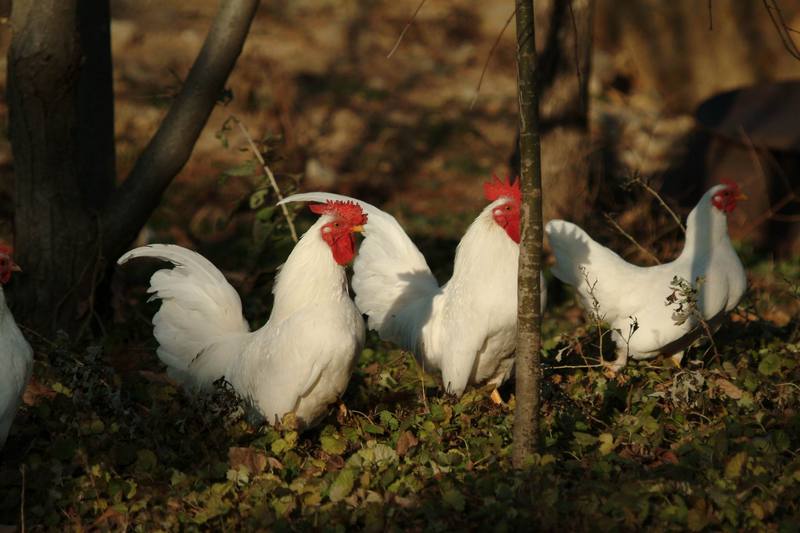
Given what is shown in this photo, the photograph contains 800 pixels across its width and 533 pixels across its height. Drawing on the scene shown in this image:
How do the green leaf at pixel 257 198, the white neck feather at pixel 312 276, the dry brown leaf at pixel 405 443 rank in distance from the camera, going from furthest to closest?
the green leaf at pixel 257 198, the white neck feather at pixel 312 276, the dry brown leaf at pixel 405 443

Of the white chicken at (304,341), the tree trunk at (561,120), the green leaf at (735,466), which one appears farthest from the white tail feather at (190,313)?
the tree trunk at (561,120)

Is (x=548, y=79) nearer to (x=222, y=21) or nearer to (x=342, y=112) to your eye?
(x=222, y=21)

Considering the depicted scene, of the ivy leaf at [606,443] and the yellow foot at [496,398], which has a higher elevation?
the ivy leaf at [606,443]

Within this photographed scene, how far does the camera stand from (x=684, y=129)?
13.1 m

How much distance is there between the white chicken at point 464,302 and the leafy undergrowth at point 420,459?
213 millimetres

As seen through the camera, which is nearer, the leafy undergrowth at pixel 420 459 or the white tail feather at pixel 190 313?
the leafy undergrowth at pixel 420 459

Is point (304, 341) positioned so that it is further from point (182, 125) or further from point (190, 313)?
point (182, 125)

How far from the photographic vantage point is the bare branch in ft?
20.7

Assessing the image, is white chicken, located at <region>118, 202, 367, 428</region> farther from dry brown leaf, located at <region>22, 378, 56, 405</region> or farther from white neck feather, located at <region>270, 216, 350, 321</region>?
dry brown leaf, located at <region>22, 378, 56, 405</region>

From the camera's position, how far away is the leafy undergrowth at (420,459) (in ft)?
12.7

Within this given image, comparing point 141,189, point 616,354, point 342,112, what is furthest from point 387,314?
point 342,112

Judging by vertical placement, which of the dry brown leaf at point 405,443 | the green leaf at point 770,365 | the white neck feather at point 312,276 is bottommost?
the dry brown leaf at point 405,443

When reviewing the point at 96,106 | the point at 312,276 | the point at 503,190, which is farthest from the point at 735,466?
the point at 96,106

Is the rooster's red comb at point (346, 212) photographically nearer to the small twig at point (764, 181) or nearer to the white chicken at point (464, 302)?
the white chicken at point (464, 302)
